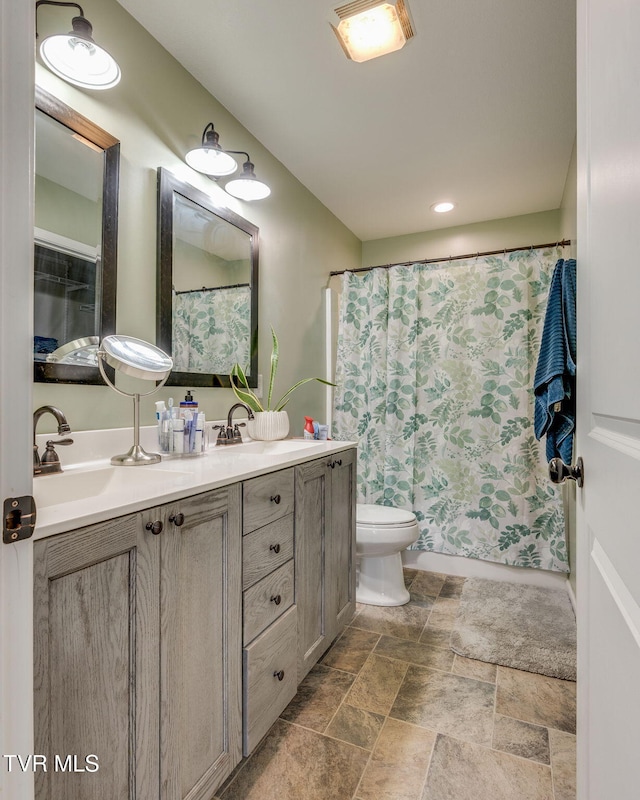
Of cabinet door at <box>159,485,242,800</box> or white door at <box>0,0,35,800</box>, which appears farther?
cabinet door at <box>159,485,242,800</box>

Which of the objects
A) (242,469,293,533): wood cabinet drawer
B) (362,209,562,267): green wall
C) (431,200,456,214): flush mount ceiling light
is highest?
(431,200,456,214): flush mount ceiling light

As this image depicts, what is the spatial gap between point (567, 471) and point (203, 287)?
5.03 feet

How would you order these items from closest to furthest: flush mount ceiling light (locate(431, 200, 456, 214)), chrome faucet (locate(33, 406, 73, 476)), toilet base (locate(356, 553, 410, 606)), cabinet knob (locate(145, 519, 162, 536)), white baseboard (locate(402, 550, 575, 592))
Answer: cabinet knob (locate(145, 519, 162, 536)), chrome faucet (locate(33, 406, 73, 476)), toilet base (locate(356, 553, 410, 606)), white baseboard (locate(402, 550, 575, 592)), flush mount ceiling light (locate(431, 200, 456, 214))

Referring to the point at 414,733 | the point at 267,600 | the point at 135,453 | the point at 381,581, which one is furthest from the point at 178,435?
the point at 381,581

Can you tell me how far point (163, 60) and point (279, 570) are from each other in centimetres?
193

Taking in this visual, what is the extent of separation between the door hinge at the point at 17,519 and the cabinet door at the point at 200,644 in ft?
1.35

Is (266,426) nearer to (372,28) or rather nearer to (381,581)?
(381,581)

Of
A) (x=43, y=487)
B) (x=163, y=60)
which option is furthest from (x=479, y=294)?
(x=43, y=487)

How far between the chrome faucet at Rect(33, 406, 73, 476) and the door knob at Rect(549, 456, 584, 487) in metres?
1.22

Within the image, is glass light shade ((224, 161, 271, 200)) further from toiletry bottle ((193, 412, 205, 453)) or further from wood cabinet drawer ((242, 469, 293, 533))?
wood cabinet drawer ((242, 469, 293, 533))

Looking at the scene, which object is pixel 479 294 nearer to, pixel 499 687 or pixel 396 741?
pixel 499 687

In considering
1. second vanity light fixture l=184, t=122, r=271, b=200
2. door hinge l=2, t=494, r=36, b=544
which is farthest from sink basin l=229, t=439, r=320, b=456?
door hinge l=2, t=494, r=36, b=544

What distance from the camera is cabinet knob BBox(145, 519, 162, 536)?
34.2 inches

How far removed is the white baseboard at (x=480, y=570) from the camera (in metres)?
2.53
